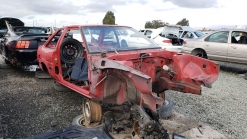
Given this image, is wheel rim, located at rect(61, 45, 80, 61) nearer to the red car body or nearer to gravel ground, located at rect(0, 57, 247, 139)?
the red car body

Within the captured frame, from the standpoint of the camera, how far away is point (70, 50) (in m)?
4.52

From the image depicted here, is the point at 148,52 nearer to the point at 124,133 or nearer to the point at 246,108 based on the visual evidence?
the point at 124,133

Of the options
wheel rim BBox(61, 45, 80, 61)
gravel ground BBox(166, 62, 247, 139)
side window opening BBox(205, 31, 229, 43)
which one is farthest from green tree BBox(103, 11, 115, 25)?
wheel rim BBox(61, 45, 80, 61)

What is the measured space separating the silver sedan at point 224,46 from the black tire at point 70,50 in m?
5.69

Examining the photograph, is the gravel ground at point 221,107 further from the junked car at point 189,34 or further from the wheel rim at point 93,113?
the junked car at point 189,34

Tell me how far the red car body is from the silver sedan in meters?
5.10

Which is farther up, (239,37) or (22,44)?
(239,37)

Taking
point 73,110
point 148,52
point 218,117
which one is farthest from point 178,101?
point 73,110

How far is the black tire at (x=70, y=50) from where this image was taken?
441 cm

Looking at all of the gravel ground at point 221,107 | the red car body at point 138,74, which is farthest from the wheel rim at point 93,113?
the gravel ground at point 221,107

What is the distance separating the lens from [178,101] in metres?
4.96

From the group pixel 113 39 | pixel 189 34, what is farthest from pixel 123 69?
pixel 189 34

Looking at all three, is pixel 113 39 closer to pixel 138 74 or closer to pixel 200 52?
pixel 138 74

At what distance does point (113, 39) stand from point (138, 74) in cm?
162
